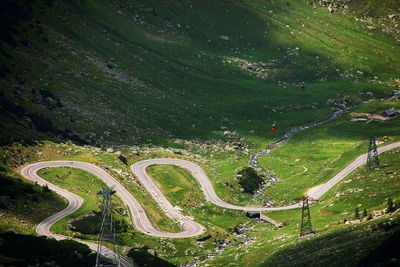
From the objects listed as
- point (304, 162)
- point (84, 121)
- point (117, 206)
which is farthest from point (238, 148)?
point (117, 206)

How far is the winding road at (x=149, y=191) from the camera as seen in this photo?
105 m

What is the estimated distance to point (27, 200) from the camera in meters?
100

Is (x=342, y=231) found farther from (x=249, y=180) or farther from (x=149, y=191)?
(x=249, y=180)

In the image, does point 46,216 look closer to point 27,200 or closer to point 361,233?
point 27,200

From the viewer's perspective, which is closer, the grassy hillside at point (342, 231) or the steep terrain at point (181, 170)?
the grassy hillside at point (342, 231)

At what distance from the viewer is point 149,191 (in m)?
131

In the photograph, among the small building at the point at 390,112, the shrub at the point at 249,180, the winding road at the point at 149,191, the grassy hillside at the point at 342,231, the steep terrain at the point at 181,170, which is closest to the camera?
the grassy hillside at the point at 342,231

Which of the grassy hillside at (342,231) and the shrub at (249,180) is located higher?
the shrub at (249,180)

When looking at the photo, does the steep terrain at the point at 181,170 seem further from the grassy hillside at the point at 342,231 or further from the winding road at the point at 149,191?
the winding road at the point at 149,191

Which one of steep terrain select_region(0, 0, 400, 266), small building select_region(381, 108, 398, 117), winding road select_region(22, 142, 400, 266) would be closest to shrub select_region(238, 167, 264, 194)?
steep terrain select_region(0, 0, 400, 266)

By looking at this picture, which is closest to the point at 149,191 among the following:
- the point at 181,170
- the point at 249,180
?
the point at 181,170

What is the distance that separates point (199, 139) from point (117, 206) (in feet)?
266

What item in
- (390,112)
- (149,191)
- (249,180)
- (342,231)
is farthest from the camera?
(390,112)

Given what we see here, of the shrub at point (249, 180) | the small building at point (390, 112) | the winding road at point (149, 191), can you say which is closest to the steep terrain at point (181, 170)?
the shrub at point (249, 180)
